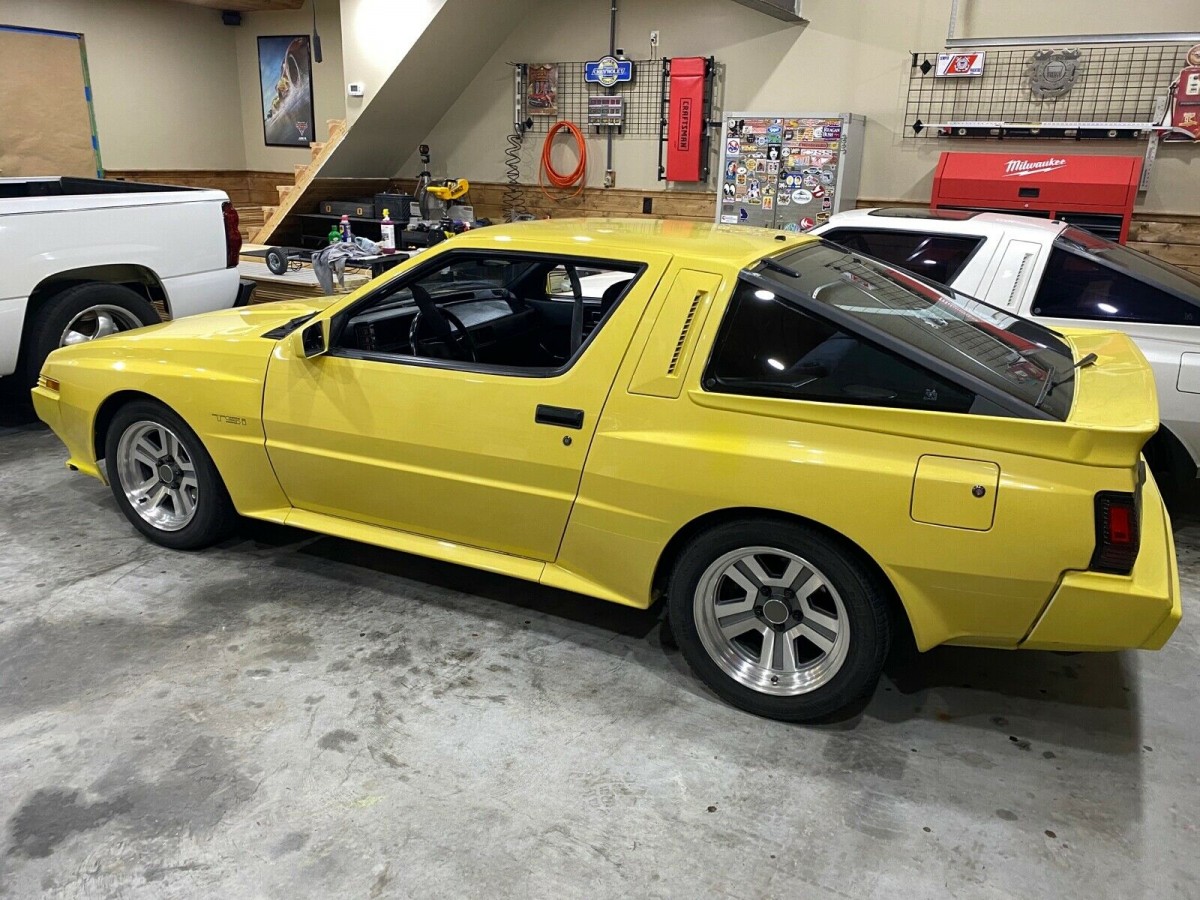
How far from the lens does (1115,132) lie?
23.2ft

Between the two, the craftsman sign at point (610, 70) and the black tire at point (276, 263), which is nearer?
the black tire at point (276, 263)

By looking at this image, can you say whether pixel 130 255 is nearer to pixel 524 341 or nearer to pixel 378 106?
pixel 524 341

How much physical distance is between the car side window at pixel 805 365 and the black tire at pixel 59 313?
4234mm

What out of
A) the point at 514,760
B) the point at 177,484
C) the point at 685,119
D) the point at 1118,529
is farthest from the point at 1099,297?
the point at 685,119

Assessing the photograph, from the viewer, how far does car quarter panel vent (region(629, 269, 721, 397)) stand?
265 centimetres

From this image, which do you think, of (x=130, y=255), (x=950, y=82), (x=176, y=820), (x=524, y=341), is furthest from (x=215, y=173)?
(x=176, y=820)

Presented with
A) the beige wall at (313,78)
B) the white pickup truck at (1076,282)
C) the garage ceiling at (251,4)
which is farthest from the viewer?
the beige wall at (313,78)

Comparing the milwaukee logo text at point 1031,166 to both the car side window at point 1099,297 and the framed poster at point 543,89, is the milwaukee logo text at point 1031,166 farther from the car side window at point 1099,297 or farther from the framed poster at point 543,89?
the framed poster at point 543,89

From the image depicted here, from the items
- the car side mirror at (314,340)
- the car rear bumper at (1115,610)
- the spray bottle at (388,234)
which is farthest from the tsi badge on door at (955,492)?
the spray bottle at (388,234)

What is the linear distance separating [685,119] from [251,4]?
617cm

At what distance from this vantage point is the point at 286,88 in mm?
11812

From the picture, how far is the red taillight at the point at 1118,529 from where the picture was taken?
2.19 meters

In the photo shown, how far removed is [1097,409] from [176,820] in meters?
2.69

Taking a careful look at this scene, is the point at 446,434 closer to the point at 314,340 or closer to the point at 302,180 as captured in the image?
the point at 314,340
